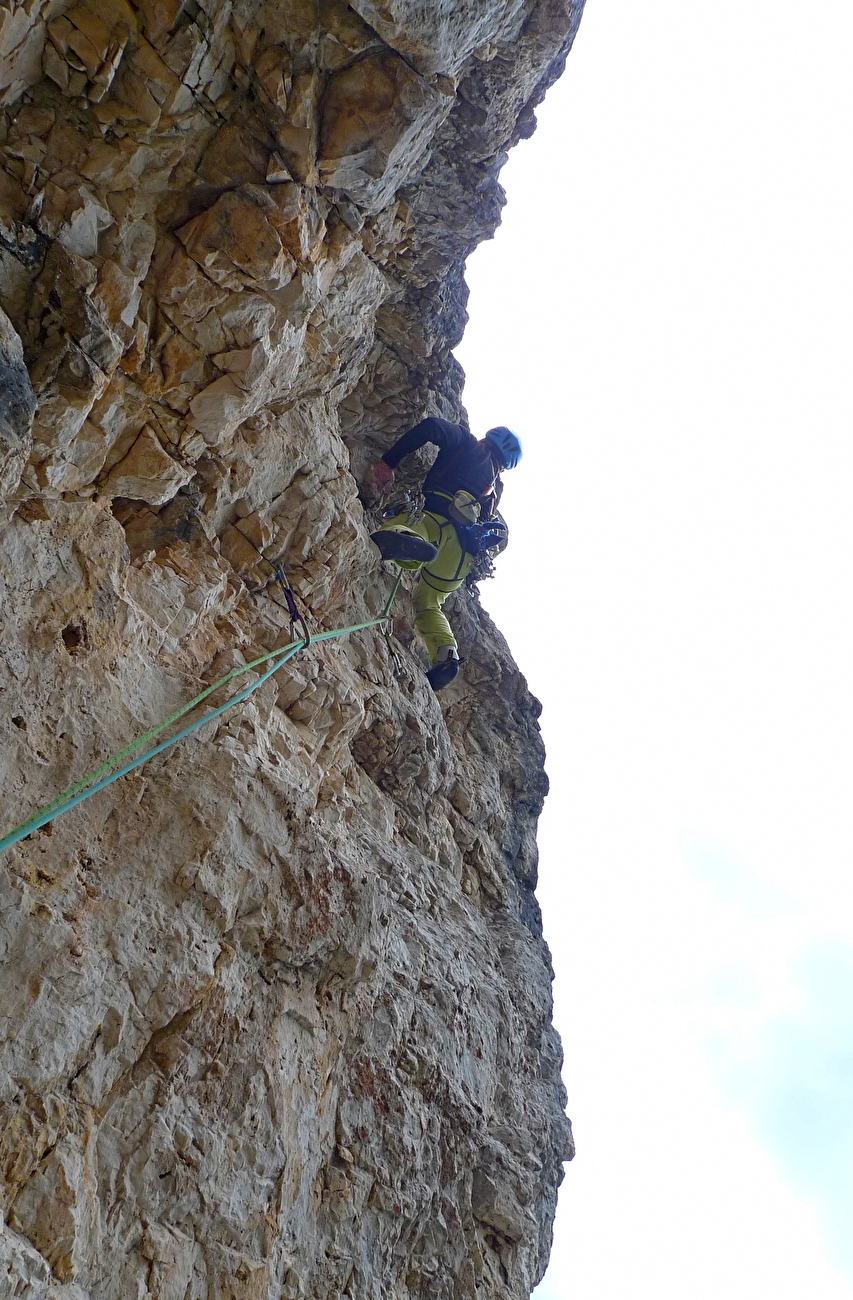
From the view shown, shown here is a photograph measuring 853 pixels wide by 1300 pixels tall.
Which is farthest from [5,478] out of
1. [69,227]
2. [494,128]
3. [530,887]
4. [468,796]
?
[530,887]

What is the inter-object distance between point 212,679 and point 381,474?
3.35m

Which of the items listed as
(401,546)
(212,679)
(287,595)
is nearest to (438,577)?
(401,546)

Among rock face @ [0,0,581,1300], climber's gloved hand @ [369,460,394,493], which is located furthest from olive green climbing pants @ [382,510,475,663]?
rock face @ [0,0,581,1300]

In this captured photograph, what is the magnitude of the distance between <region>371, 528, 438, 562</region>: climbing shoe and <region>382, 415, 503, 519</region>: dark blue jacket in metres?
0.93

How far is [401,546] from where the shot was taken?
6867mm

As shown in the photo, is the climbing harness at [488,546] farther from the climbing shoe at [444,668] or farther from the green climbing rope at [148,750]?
the green climbing rope at [148,750]

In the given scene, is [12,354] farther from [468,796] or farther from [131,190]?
[468,796]

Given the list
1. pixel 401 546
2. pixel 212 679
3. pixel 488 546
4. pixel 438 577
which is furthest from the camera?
pixel 488 546

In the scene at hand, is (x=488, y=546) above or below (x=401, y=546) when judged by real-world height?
above

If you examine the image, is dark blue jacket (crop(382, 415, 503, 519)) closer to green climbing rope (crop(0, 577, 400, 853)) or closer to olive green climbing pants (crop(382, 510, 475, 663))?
olive green climbing pants (crop(382, 510, 475, 663))

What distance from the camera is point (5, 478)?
10.9 feet

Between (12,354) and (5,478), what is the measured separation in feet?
1.52

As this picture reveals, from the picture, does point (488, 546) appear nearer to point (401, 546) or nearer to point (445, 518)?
point (445, 518)

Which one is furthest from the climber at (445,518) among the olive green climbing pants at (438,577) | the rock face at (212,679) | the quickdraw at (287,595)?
the quickdraw at (287,595)
